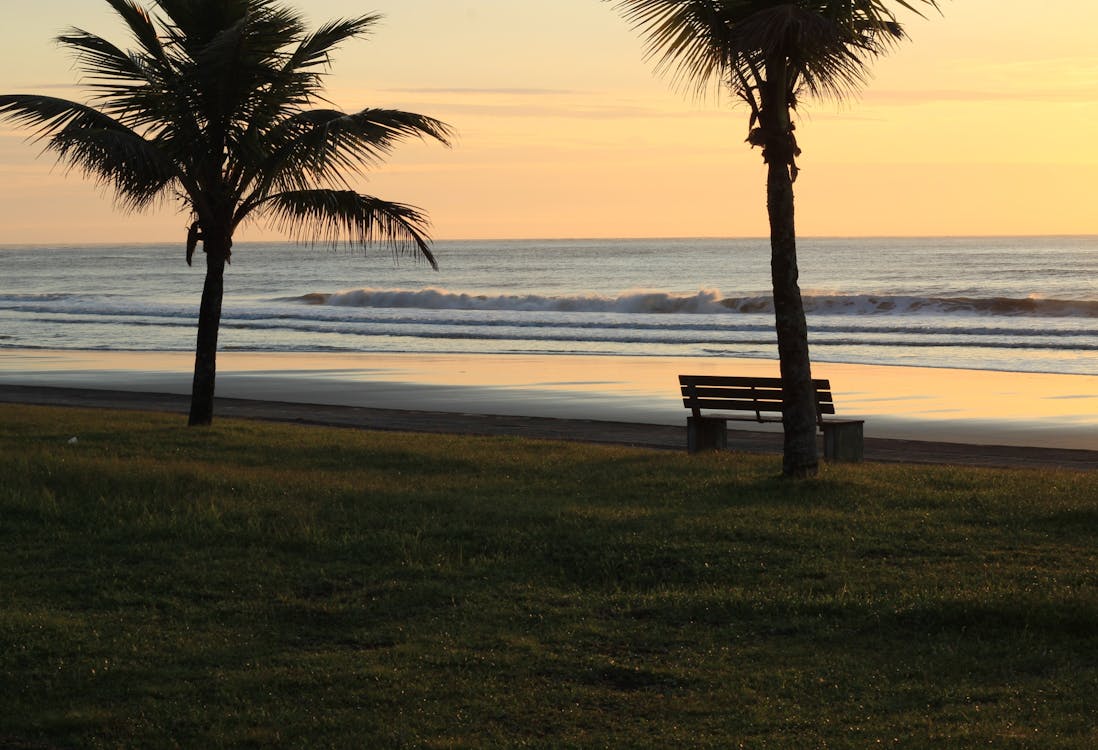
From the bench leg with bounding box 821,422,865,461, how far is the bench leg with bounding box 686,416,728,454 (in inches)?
54.6

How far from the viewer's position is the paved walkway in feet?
52.6

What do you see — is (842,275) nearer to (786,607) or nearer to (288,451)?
(288,451)

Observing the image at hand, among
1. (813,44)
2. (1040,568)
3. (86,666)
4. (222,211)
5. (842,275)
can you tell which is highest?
(842,275)

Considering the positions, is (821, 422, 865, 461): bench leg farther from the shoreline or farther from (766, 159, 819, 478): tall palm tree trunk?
the shoreline

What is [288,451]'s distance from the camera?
49.9 feet

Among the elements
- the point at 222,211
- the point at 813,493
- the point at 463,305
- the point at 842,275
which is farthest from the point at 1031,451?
the point at 842,275

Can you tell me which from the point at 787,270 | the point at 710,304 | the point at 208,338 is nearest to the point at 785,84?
the point at 787,270

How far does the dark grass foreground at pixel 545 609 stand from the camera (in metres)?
6.07

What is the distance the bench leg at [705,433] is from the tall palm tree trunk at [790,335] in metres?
2.82

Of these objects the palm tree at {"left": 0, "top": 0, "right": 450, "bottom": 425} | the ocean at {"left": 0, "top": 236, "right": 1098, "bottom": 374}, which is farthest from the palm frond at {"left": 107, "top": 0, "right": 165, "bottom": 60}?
the ocean at {"left": 0, "top": 236, "right": 1098, "bottom": 374}

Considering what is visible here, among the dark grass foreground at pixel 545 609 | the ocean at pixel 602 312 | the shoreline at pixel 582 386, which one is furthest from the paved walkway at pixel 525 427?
the ocean at pixel 602 312

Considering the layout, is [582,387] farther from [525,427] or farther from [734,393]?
[734,393]

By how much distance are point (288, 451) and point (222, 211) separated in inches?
153

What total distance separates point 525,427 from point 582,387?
7231mm
